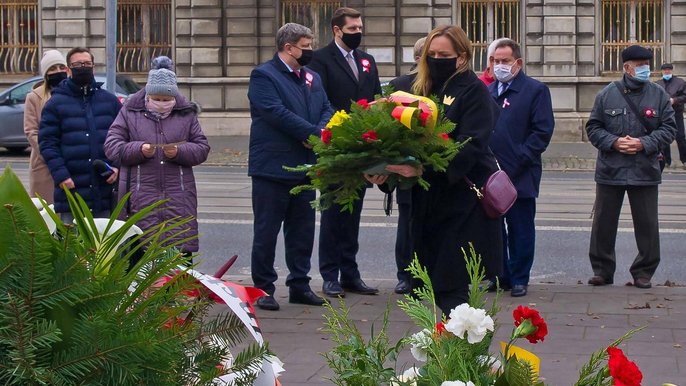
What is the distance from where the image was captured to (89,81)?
830 cm

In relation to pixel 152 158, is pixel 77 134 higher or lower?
higher

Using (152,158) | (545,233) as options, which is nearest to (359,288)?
(152,158)

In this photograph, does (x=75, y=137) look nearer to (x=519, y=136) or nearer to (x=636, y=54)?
(x=519, y=136)

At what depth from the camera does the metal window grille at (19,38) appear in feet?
99.5

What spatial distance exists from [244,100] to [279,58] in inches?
816

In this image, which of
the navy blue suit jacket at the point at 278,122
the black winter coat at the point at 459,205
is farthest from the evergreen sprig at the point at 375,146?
the navy blue suit jacket at the point at 278,122

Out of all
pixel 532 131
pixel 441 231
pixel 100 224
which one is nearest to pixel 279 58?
pixel 532 131

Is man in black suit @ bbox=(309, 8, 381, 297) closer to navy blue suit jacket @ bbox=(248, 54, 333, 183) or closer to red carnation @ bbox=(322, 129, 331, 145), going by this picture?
navy blue suit jacket @ bbox=(248, 54, 333, 183)

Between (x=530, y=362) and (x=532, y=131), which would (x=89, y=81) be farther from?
(x=530, y=362)

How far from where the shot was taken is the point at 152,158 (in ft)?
25.8

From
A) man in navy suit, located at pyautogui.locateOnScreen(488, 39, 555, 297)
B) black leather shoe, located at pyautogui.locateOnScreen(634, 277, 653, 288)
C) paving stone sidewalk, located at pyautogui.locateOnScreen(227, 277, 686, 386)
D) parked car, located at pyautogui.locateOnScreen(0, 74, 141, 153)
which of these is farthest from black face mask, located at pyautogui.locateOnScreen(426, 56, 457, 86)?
parked car, located at pyautogui.locateOnScreen(0, 74, 141, 153)

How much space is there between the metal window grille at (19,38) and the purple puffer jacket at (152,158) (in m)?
23.3

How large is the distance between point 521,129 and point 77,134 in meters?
3.11

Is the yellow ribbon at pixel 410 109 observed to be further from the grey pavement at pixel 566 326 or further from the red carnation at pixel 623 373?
the red carnation at pixel 623 373
